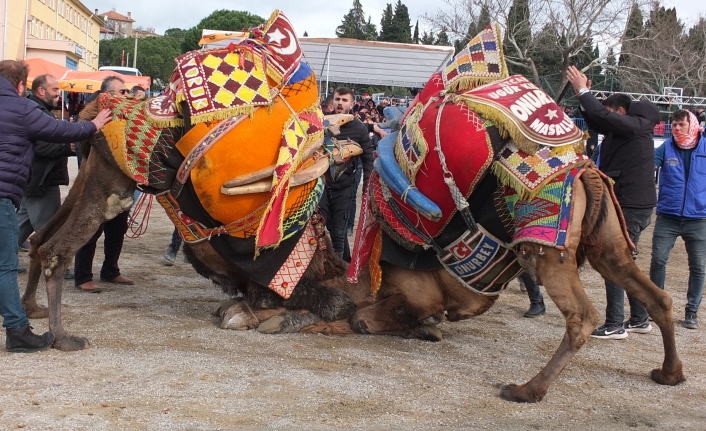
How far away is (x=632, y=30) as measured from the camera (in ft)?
107

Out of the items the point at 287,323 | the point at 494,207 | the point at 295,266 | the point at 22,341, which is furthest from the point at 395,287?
the point at 22,341

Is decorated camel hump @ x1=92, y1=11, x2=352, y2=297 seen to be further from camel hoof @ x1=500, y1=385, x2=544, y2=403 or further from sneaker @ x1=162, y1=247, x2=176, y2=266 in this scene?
sneaker @ x1=162, y1=247, x2=176, y2=266

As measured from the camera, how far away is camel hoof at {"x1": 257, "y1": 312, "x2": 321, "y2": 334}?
556 centimetres

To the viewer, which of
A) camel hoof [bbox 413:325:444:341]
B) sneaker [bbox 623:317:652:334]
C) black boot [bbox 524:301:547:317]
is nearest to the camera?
camel hoof [bbox 413:325:444:341]

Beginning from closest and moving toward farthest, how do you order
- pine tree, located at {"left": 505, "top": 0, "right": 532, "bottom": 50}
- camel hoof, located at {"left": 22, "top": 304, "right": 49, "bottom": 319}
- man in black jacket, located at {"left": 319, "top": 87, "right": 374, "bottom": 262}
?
camel hoof, located at {"left": 22, "top": 304, "right": 49, "bottom": 319}
man in black jacket, located at {"left": 319, "top": 87, "right": 374, "bottom": 262}
pine tree, located at {"left": 505, "top": 0, "right": 532, "bottom": 50}

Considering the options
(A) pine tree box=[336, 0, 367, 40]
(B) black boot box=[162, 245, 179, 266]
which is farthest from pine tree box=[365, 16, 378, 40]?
(B) black boot box=[162, 245, 179, 266]

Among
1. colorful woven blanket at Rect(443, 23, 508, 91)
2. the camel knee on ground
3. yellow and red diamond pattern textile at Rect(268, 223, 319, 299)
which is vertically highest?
colorful woven blanket at Rect(443, 23, 508, 91)

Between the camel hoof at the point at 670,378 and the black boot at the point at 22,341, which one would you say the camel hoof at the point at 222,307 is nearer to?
the black boot at the point at 22,341

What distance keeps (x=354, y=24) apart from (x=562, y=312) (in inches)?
2629

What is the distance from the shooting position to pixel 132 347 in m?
5.02

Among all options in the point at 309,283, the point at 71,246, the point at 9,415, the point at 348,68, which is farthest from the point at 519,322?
the point at 348,68

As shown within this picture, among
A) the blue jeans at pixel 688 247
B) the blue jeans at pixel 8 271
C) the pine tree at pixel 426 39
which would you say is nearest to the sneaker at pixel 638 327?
the blue jeans at pixel 688 247

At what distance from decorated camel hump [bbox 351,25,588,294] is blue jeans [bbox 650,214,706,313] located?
220cm

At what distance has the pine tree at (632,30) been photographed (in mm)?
28245
